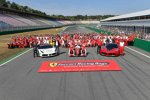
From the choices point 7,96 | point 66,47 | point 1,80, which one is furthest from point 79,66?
point 66,47

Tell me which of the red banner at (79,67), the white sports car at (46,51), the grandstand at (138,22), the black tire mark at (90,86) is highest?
the grandstand at (138,22)

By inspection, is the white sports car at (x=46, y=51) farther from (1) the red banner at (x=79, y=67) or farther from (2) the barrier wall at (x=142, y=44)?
(2) the barrier wall at (x=142, y=44)

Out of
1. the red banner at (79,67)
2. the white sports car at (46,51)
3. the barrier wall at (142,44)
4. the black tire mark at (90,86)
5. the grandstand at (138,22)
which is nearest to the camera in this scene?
the black tire mark at (90,86)

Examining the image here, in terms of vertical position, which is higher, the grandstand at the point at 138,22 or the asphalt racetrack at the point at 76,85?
the grandstand at the point at 138,22

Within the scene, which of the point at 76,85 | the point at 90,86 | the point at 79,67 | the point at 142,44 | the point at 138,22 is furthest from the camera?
the point at 138,22

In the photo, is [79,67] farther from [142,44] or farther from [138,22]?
[138,22]

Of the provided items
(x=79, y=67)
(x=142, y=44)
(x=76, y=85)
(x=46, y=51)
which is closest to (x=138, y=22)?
(x=142, y=44)

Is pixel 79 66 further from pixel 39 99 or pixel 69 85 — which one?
pixel 39 99

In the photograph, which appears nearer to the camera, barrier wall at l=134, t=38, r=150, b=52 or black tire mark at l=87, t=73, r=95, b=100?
black tire mark at l=87, t=73, r=95, b=100

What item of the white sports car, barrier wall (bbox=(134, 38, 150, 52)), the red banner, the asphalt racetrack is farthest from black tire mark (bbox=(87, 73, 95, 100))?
barrier wall (bbox=(134, 38, 150, 52))

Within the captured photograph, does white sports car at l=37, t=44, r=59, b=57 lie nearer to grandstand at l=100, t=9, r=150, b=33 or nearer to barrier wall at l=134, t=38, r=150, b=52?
barrier wall at l=134, t=38, r=150, b=52

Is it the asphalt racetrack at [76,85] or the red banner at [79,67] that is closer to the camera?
the asphalt racetrack at [76,85]

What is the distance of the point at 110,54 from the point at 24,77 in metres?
10.1

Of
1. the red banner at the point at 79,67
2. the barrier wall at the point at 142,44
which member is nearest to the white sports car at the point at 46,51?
the red banner at the point at 79,67
